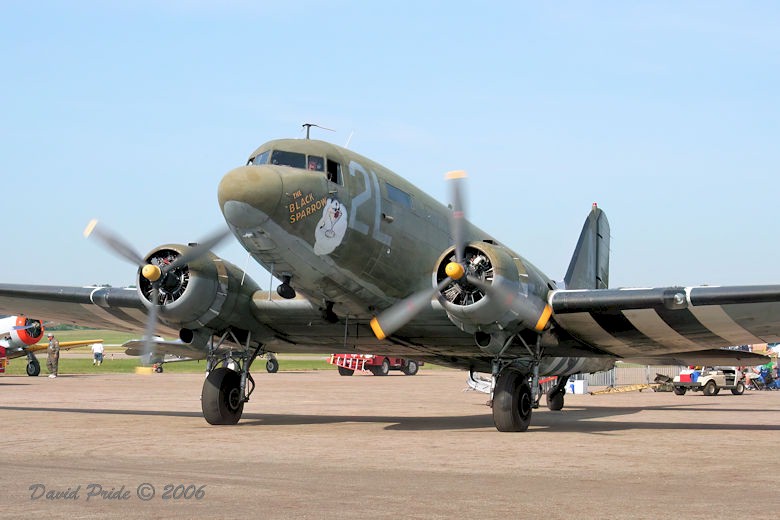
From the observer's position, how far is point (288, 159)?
646 inches

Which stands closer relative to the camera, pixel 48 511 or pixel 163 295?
pixel 48 511

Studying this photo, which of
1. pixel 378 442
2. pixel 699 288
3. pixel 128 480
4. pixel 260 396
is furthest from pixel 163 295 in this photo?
pixel 260 396

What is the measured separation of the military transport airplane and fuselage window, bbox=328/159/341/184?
0.02m

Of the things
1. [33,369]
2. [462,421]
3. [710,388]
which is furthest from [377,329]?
[33,369]

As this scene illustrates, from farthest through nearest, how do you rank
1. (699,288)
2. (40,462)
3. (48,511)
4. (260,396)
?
(260,396)
(699,288)
(40,462)
(48,511)

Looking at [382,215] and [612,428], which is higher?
[382,215]

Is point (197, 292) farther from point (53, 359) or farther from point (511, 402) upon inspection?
point (53, 359)

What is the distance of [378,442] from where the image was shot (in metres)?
15.6

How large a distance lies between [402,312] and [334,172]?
3.07 metres

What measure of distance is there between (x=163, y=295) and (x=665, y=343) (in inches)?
423

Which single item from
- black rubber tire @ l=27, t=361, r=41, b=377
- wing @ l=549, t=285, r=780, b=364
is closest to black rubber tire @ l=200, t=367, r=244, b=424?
wing @ l=549, t=285, r=780, b=364

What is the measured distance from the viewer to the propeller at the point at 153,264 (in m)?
18.3

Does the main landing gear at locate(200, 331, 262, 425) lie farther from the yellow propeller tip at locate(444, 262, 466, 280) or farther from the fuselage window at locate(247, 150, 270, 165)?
the yellow propeller tip at locate(444, 262, 466, 280)

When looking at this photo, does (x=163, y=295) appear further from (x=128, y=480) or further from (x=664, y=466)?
(x=664, y=466)
